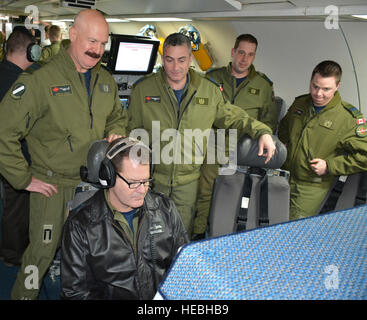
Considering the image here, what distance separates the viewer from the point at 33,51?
3430 millimetres

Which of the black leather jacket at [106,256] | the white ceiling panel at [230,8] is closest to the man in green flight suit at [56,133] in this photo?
the black leather jacket at [106,256]

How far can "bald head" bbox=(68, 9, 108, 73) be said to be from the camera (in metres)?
2.48

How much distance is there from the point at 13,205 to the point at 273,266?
3357 mm

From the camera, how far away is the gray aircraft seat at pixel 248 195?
276cm

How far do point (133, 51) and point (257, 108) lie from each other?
172 centimetres

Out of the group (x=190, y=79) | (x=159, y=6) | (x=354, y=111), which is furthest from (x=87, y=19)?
(x=159, y=6)

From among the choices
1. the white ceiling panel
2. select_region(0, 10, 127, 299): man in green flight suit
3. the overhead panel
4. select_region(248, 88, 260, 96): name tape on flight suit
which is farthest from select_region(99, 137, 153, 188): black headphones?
the overhead panel

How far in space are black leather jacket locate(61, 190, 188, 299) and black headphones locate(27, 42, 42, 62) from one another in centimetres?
203

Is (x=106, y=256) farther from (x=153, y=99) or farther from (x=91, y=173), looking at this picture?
(x=153, y=99)

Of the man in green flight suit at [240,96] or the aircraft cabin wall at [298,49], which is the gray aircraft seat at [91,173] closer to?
the man in green flight suit at [240,96]

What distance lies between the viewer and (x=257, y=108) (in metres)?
3.95

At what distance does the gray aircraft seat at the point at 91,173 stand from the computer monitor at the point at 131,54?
270 cm

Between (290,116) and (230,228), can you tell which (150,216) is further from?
(290,116)

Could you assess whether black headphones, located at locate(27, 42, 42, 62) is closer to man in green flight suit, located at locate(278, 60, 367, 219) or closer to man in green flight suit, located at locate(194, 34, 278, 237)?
man in green flight suit, located at locate(194, 34, 278, 237)
